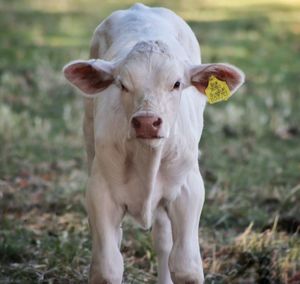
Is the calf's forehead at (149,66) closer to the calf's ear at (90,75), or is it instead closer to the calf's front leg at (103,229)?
the calf's ear at (90,75)

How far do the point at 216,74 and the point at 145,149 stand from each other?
0.61 m

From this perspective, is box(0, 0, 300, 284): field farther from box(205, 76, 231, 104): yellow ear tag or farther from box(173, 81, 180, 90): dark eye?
box(173, 81, 180, 90): dark eye

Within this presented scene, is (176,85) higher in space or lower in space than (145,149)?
higher

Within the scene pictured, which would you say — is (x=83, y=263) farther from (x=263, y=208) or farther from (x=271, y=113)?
(x=271, y=113)

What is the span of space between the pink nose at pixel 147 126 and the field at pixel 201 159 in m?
1.62

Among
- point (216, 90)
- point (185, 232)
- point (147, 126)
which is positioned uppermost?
point (216, 90)

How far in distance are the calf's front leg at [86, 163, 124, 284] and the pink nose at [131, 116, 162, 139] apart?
68 centimetres

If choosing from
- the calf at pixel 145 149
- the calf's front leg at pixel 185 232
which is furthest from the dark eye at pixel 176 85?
the calf's front leg at pixel 185 232

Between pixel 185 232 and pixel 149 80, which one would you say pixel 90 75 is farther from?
pixel 185 232

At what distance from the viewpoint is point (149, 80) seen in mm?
5477

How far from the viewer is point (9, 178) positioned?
8.98 m

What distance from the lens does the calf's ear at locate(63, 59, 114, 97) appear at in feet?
18.9

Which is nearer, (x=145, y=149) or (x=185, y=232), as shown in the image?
(x=145, y=149)

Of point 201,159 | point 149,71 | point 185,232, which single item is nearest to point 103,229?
point 185,232
